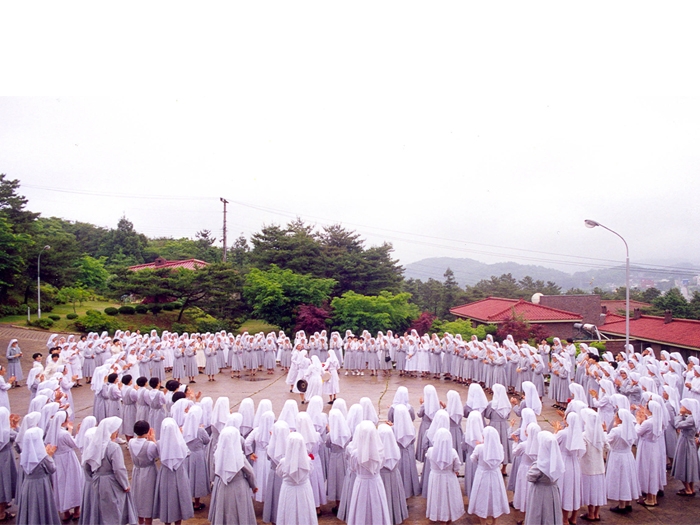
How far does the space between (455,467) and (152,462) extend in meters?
4.38

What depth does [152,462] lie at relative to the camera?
710 cm

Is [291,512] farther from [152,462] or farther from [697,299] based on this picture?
[697,299]

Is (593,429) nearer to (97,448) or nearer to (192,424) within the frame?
(192,424)

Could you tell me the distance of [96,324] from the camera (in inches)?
1084

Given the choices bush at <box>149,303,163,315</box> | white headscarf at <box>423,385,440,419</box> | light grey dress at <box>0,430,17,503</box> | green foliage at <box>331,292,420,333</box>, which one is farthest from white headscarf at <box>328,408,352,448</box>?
bush at <box>149,303,163,315</box>

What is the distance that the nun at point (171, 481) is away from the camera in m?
6.91

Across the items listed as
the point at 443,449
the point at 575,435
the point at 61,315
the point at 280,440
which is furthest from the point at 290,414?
the point at 61,315

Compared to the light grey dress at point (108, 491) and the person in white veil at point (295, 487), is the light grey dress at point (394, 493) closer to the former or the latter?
the person in white veil at point (295, 487)

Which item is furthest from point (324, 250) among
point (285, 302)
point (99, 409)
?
point (99, 409)

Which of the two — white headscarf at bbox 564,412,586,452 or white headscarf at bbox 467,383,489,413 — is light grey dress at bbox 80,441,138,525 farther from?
white headscarf at bbox 564,412,586,452

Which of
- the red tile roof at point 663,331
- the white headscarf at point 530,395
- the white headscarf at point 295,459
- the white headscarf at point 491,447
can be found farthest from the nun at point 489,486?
the red tile roof at point 663,331

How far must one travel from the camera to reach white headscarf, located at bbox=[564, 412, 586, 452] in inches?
280

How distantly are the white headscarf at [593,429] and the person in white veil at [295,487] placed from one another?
4.27 metres

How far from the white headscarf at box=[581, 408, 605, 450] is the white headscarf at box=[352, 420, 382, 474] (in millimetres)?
3266
